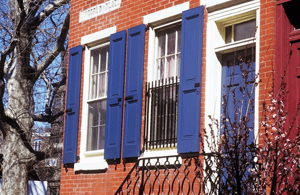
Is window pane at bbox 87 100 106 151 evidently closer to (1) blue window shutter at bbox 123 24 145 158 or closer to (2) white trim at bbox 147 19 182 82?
(1) blue window shutter at bbox 123 24 145 158

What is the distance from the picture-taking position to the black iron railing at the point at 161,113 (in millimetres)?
8945

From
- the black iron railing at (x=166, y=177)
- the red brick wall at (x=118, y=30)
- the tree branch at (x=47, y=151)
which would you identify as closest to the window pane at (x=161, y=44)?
the red brick wall at (x=118, y=30)

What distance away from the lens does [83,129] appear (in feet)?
34.9

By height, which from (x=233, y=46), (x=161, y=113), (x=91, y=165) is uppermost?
(x=233, y=46)

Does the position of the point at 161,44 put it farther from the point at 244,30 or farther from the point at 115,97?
the point at 244,30

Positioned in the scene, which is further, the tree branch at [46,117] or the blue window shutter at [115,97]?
the tree branch at [46,117]

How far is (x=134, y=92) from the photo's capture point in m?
9.55

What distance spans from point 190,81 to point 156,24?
1497 mm

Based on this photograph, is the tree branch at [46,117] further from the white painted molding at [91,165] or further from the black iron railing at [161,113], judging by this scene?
the black iron railing at [161,113]

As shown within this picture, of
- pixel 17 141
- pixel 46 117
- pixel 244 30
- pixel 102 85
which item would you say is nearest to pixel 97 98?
pixel 102 85

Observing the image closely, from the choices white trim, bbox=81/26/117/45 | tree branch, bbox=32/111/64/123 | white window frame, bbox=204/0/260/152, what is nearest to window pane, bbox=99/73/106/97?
white trim, bbox=81/26/117/45

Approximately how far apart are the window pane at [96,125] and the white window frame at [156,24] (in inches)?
55.1

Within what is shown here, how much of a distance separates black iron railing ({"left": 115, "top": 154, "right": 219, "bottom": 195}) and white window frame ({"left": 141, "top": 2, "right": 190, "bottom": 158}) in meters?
0.18

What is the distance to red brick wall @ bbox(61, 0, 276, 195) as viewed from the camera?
24.9 ft
